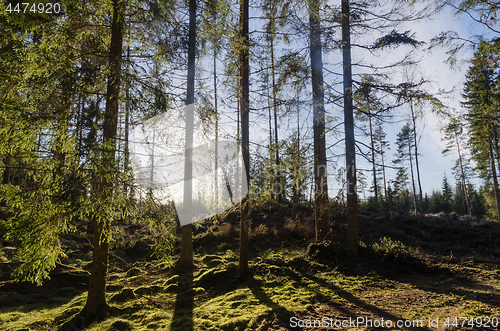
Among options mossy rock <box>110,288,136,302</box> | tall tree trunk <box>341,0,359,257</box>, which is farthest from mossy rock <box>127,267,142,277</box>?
tall tree trunk <box>341,0,359,257</box>

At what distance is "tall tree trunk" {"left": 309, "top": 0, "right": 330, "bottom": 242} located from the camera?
9602mm

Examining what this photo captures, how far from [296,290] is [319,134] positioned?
5781 millimetres

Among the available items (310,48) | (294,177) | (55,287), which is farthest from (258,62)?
(55,287)

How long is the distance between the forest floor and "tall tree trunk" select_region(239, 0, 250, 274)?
816 mm

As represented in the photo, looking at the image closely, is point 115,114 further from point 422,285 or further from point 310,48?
point 422,285

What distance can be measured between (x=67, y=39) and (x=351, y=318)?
8.59 metres

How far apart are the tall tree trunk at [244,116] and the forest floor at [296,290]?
0.82 meters

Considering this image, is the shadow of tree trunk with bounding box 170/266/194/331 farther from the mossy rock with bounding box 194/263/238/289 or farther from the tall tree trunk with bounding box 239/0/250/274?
the tall tree trunk with bounding box 239/0/250/274

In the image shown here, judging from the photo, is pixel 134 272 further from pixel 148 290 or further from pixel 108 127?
pixel 108 127

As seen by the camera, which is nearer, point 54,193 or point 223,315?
point 54,193

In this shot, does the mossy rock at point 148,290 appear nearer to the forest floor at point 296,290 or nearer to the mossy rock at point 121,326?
the forest floor at point 296,290

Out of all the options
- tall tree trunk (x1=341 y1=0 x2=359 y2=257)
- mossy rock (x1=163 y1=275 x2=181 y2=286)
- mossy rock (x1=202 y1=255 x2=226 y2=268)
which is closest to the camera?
mossy rock (x1=163 y1=275 x2=181 y2=286)

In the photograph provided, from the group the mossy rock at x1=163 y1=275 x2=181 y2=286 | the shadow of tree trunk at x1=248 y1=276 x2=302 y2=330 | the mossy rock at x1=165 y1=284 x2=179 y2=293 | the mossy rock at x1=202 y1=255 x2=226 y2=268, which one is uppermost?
the mossy rock at x1=202 y1=255 x2=226 y2=268

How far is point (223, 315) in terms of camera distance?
19.2ft
